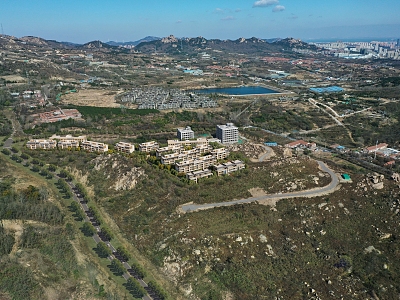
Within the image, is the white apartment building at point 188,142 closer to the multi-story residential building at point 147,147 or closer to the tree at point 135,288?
the multi-story residential building at point 147,147

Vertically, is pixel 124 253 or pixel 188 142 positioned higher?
pixel 188 142

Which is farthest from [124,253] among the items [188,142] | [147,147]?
[188,142]

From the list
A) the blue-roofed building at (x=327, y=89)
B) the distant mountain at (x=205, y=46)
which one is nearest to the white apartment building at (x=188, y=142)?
the blue-roofed building at (x=327, y=89)

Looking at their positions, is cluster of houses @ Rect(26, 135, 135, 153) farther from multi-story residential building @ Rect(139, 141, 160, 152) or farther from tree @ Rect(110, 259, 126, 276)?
tree @ Rect(110, 259, 126, 276)

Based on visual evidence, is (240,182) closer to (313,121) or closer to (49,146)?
(49,146)

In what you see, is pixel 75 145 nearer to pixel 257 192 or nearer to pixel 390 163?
pixel 257 192

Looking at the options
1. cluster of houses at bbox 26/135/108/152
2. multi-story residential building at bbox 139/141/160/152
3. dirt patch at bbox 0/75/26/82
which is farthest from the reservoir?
cluster of houses at bbox 26/135/108/152
